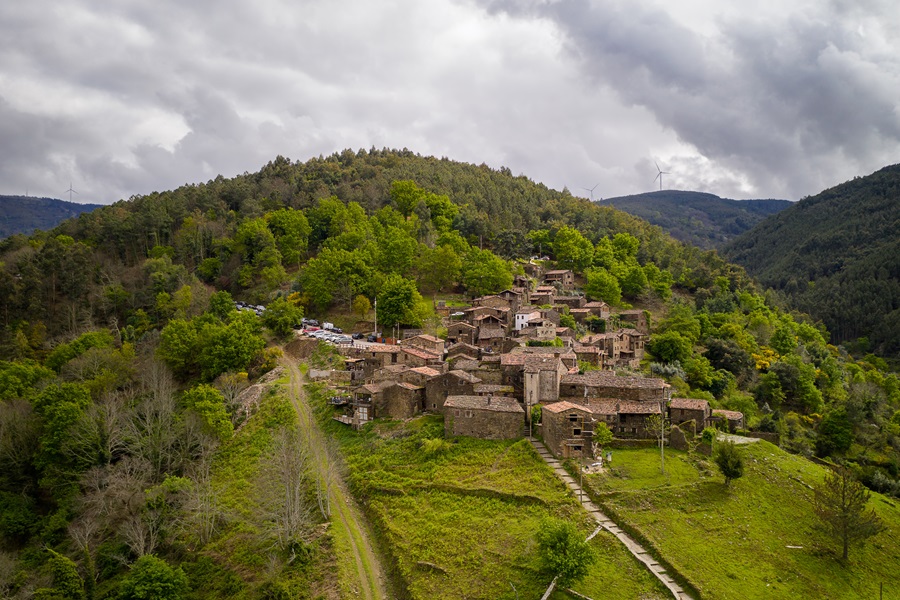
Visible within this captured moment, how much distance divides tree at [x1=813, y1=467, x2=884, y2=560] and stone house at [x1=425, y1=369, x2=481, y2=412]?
22.8m

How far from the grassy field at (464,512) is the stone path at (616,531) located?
0.48 m

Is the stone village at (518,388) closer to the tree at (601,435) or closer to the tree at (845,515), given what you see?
the tree at (601,435)


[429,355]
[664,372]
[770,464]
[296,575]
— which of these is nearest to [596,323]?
[664,372]

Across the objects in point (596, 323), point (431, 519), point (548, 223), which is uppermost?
point (548, 223)

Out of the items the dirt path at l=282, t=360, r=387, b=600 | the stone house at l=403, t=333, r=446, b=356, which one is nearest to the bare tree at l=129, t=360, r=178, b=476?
the dirt path at l=282, t=360, r=387, b=600

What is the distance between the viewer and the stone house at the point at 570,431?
3678 cm

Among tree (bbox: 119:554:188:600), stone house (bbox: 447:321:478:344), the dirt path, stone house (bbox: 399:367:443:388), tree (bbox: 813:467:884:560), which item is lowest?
tree (bbox: 119:554:188:600)

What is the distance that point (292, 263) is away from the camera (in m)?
87.4

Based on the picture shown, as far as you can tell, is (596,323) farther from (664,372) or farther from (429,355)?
(429,355)

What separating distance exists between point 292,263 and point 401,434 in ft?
171

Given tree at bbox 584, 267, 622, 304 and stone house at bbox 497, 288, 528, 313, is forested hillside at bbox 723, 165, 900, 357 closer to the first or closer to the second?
tree at bbox 584, 267, 622, 304

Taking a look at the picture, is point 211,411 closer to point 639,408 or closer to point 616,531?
point 616,531

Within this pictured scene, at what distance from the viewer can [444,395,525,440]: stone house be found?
39438 mm

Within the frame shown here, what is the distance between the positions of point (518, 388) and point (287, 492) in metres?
19.2
